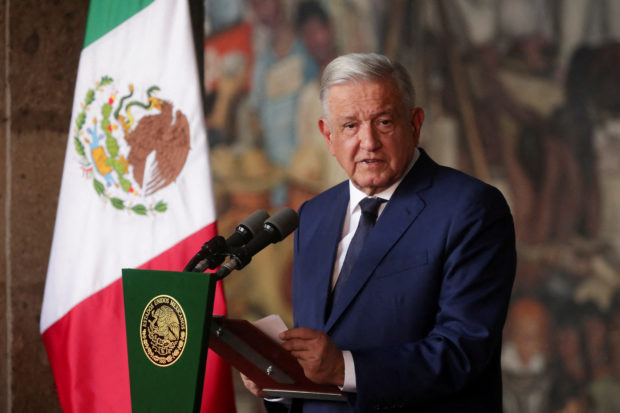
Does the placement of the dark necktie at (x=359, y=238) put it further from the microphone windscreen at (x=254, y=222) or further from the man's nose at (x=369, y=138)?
the microphone windscreen at (x=254, y=222)

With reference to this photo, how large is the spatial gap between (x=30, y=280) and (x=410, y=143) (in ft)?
8.28

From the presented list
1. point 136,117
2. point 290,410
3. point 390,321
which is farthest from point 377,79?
point 136,117

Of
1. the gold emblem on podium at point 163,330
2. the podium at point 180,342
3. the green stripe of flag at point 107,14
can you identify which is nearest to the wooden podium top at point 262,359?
the podium at point 180,342

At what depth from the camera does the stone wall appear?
3793 millimetres

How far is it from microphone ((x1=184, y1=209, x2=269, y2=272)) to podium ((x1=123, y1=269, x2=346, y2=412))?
0.09 m

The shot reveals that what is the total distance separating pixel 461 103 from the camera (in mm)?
5211

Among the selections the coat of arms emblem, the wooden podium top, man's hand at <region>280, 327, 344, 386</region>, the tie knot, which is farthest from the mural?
man's hand at <region>280, 327, 344, 386</region>

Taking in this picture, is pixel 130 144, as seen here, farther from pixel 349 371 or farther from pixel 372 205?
pixel 349 371

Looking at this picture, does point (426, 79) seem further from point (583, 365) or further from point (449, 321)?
point (449, 321)

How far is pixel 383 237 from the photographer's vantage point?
221 cm

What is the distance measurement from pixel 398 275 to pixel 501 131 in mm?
3281

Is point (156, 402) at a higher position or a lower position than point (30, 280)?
lower

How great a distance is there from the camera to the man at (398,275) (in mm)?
1967

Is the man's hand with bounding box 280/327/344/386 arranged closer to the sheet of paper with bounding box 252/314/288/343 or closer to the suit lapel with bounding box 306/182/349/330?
the sheet of paper with bounding box 252/314/288/343
